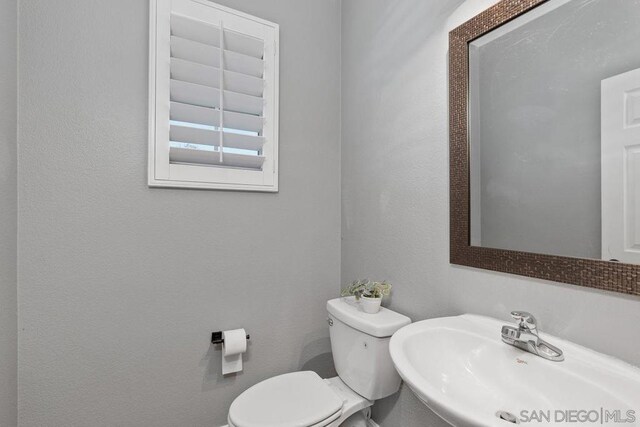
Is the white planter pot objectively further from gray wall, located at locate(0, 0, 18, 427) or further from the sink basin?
gray wall, located at locate(0, 0, 18, 427)

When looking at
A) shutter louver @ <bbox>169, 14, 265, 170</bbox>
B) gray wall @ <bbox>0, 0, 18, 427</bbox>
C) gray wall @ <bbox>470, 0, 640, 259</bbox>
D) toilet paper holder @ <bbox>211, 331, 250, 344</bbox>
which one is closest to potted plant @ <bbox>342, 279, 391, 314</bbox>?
gray wall @ <bbox>470, 0, 640, 259</bbox>

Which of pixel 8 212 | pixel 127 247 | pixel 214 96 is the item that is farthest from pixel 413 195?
pixel 8 212

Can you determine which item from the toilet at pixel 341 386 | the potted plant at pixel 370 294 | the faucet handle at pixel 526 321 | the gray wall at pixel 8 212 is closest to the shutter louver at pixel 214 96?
the gray wall at pixel 8 212

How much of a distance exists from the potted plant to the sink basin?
12.5 inches

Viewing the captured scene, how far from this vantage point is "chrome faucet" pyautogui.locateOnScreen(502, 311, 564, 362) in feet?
2.57

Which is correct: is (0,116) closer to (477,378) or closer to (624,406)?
(477,378)

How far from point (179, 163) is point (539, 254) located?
1.43m

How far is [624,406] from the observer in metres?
0.62

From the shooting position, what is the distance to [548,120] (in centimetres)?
88

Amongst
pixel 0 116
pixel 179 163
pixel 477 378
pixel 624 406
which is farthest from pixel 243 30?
pixel 624 406

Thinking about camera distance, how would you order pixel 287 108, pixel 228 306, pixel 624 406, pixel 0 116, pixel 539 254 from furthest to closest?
pixel 287 108, pixel 228 306, pixel 0 116, pixel 539 254, pixel 624 406

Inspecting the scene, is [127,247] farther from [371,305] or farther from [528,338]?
[528,338]

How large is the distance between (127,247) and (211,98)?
2.54 feet

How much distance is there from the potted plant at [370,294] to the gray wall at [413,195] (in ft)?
0.23
